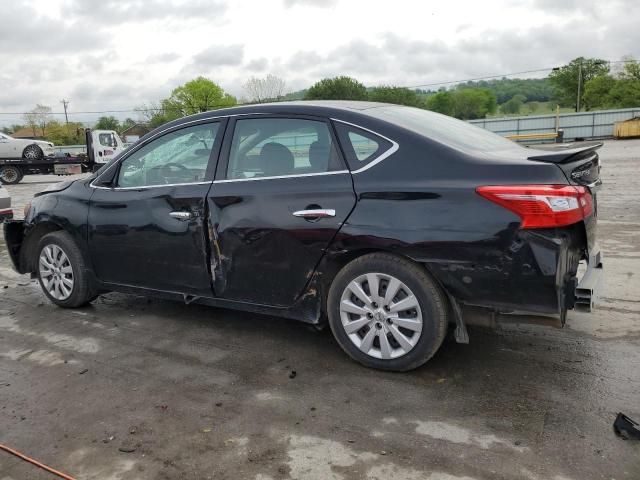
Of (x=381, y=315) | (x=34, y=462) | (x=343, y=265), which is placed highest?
(x=343, y=265)

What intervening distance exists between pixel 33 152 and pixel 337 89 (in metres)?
62.1

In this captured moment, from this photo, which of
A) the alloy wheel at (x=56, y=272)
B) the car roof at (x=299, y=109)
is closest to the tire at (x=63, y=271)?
the alloy wheel at (x=56, y=272)

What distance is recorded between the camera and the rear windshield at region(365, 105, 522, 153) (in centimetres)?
350

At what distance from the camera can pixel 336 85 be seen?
83.6 m

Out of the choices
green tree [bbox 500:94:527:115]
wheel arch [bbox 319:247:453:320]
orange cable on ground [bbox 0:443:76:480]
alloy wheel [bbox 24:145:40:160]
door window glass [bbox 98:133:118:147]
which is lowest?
orange cable on ground [bbox 0:443:76:480]

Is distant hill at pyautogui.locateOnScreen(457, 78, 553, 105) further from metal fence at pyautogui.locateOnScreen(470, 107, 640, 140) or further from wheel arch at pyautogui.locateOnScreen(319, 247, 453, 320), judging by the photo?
wheel arch at pyautogui.locateOnScreen(319, 247, 453, 320)

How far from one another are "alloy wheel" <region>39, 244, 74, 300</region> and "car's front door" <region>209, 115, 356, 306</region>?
5.58 ft

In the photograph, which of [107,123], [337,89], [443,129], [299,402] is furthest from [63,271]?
[107,123]

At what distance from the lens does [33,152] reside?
2503 cm

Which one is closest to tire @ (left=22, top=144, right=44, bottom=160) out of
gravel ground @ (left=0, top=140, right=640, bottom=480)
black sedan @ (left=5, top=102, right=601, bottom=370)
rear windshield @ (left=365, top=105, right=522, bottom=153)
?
gravel ground @ (left=0, top=140, right=640, bottom=480)

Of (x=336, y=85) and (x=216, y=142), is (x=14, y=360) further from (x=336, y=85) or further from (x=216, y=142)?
(x=336, y=85)

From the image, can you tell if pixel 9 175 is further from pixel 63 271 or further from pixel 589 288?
pixel 589 288

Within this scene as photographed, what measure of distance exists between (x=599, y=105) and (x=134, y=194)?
8567cm

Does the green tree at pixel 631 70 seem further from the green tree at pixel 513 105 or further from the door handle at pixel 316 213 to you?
the door handle at pixel 316 213
